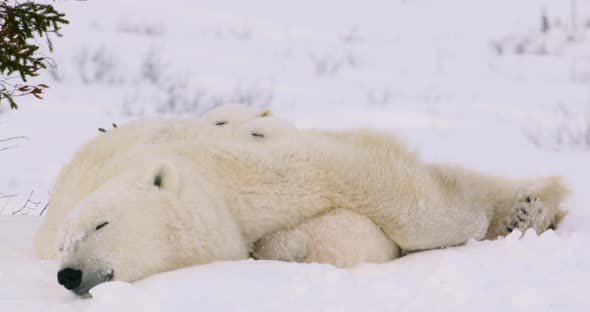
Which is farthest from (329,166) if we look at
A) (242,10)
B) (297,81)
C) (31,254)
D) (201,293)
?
(242,10)

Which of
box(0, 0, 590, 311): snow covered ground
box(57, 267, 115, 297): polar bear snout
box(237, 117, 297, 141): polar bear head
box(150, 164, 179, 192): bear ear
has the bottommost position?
box(0, 0, 590, 311): snow covered ground

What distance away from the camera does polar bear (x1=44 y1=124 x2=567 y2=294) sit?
2.35 meters

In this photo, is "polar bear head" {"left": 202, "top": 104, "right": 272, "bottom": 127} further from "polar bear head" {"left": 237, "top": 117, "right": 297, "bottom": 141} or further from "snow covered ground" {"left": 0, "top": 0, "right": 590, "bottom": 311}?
"snow covered ground" {"left": 0, "top": 0, "right": 590, "bottom": 311}

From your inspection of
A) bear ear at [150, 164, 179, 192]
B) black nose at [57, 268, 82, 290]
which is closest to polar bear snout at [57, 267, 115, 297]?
black nose at [57, 268, 82, 290]

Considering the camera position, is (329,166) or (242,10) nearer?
(329,166)

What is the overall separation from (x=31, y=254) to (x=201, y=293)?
1201 millimetres

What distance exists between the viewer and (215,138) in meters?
3.24

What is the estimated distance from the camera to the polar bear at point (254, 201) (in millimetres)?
2354

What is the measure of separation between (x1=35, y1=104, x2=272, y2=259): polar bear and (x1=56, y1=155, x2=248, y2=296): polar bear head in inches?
16.9

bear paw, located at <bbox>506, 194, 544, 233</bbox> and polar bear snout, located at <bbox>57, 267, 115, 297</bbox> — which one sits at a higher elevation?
polar bear snout, located at <bbox>57, 267, 115, 297</bbox>

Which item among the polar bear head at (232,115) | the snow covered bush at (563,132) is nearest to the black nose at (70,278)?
the polar bear head at (232,115)

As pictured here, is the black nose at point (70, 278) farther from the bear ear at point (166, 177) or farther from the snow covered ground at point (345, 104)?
the bear ear at point (166, 177)

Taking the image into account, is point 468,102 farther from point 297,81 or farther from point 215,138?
point 215,138

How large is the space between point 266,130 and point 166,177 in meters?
0.90
